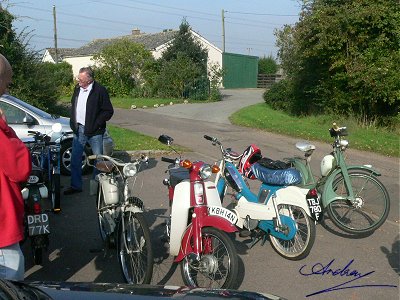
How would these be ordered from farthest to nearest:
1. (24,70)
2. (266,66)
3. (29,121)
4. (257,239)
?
(266,66) < (24,70) < (29,121) < (257,239)

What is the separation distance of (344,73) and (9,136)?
17.4 m

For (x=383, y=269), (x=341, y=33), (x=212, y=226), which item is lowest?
(x=383, y=269)

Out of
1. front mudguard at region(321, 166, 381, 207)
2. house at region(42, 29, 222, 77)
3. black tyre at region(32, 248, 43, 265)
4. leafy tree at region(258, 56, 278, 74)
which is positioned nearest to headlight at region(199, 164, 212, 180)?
black tyre at region(32, 248, 43, 265)

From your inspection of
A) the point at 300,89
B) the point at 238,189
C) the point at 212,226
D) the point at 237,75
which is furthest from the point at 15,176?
the point at 237,75

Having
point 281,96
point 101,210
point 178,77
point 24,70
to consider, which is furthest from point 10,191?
point 178,77

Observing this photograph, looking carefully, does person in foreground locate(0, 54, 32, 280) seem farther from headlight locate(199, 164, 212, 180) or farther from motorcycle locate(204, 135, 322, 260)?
motorcycle locate(204, 135, 322, 260)

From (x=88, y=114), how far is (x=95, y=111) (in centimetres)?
12

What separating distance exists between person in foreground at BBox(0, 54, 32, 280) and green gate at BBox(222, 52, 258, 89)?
53186 millimetres

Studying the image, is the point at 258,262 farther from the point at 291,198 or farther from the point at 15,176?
the point at 15,176

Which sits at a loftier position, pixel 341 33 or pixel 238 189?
pixel 341 33

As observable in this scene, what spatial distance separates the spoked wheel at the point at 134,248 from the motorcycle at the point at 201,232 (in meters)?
0.32

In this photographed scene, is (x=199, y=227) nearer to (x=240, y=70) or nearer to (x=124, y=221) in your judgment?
(x=124, y=221)

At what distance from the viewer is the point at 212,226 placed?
4699mm

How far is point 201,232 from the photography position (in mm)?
4703
